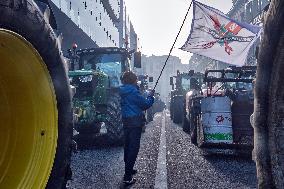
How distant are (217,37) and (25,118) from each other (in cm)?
649

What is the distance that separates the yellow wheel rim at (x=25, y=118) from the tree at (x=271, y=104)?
1390mm

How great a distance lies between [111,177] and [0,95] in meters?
2.96

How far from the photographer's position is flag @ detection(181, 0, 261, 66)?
7.92m

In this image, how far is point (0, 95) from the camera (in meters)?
2.21

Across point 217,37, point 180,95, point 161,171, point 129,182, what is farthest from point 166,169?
point 180,95

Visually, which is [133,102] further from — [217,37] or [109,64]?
[109,64]

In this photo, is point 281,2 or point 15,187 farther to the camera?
point 15,187

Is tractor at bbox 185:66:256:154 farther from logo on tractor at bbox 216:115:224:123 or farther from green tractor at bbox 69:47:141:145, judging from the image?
green tractor at bbox 69:47:141:145

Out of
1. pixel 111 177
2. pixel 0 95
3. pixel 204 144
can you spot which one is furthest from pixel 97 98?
pixel 0 95

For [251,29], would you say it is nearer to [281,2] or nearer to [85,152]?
[85,152]

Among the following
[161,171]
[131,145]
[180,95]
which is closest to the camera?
[131,145]

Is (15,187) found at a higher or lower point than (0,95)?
lower

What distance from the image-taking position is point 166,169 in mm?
5219

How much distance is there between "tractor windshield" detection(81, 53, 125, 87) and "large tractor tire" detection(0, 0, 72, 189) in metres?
6.94
